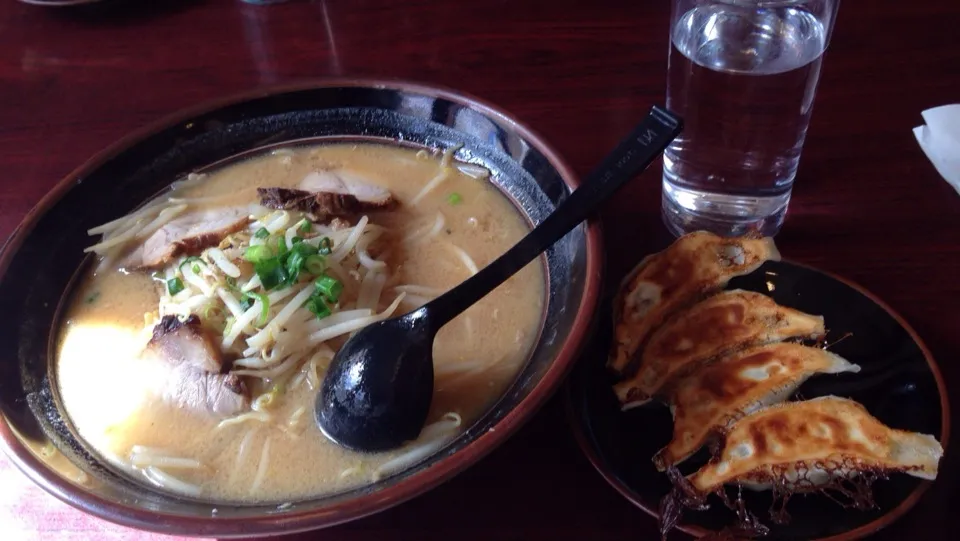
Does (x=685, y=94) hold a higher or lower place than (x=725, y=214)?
higher

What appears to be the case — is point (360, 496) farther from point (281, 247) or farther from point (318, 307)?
point (281, 247)

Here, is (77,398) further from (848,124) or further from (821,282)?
(848,124)

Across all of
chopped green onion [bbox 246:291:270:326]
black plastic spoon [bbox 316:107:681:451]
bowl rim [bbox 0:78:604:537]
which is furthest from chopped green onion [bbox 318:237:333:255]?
bowl rim [bbox 0:78:604:537]

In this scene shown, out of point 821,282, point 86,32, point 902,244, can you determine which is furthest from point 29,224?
point 902,244

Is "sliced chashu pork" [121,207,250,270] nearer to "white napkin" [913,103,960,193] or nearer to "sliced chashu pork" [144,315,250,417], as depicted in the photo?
"sliced chashu pork" [144,315,250,417]

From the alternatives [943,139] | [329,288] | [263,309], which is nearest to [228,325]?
[263,309]

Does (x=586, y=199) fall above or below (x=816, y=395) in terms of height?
above
